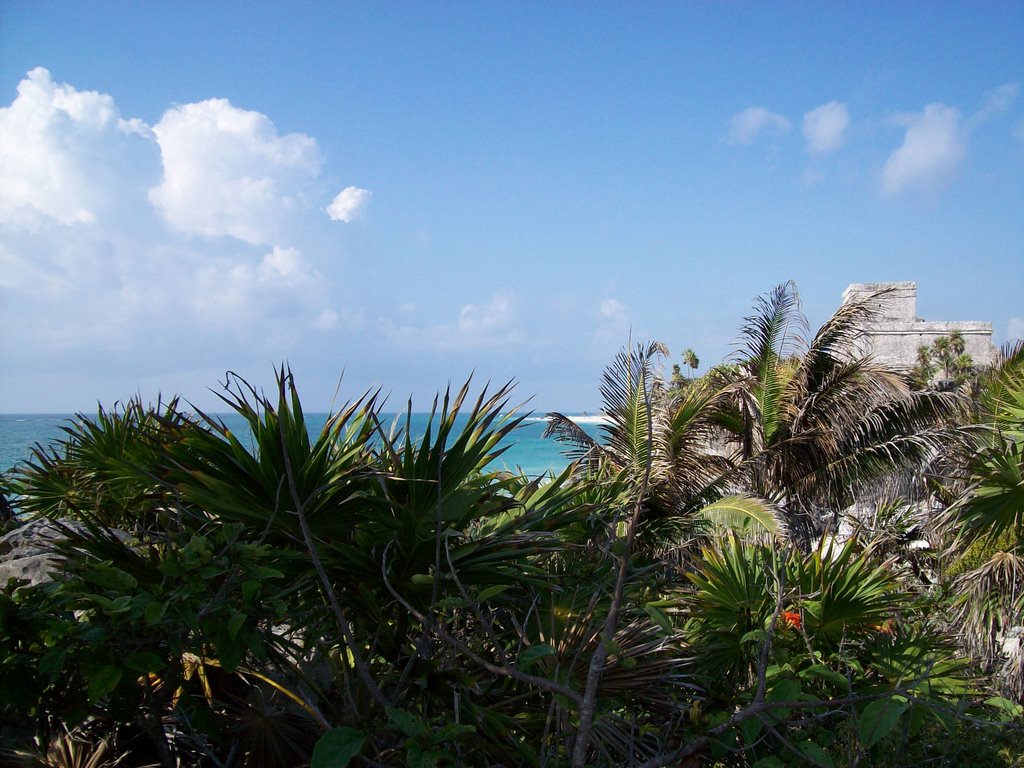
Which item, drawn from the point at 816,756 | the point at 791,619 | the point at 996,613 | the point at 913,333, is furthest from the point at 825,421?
the point at 913,333

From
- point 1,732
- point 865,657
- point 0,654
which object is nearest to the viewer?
point 0,654

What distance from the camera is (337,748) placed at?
251 centimetres

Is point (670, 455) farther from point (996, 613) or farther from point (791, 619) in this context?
point (791, 619)

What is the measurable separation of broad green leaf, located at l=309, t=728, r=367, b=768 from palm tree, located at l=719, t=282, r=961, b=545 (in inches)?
440

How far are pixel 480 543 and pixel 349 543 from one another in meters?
0.67

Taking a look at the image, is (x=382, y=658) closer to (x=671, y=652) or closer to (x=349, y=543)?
(x=349, y=543)

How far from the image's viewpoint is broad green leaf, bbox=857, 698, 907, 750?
2773 mm

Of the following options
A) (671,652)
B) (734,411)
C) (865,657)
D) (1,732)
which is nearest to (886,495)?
(734,411)

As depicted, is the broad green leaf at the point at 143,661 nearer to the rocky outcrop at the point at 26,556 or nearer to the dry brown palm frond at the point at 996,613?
the rocky outcrop at the point at 26,556

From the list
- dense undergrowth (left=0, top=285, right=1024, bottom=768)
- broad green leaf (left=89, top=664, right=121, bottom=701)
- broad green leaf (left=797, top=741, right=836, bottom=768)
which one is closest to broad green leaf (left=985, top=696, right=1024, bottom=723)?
dense undergrowth (left=0, top=285, right=1024, bottom=768)

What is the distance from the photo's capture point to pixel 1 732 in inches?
135

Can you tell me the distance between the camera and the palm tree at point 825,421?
13.1 m

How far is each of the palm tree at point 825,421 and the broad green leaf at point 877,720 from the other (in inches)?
401

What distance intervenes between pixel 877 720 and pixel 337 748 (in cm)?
199
